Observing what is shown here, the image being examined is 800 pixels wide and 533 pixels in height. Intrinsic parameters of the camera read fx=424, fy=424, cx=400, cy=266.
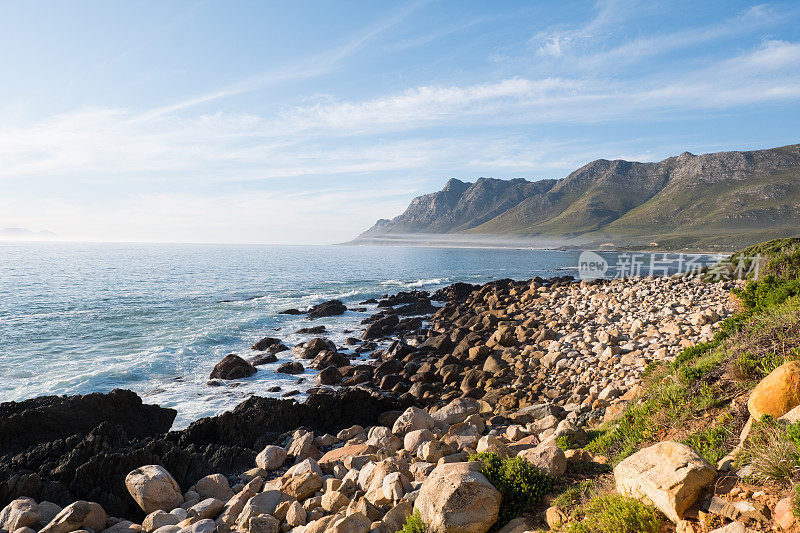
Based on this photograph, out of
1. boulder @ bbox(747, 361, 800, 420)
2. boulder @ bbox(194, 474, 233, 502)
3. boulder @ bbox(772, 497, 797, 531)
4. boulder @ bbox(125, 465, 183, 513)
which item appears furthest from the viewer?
boulder @ bbox(194, 474, 233, 502)

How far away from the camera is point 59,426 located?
12.8 metres

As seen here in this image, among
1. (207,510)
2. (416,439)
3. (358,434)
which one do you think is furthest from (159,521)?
(358,434)

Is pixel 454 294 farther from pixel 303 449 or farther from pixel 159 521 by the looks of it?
pixel 159 521

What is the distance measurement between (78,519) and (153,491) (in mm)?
1272

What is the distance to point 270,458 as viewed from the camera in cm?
1076

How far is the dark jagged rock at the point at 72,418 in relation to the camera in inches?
483

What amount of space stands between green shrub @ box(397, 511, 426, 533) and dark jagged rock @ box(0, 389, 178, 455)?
1118cm

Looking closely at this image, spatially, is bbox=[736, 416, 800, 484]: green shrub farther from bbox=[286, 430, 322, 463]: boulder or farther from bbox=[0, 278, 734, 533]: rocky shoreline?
bbox=[286, 430, 322, 463]: boulder

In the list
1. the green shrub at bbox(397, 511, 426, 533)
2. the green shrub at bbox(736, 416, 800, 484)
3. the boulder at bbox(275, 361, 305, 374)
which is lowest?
the boulder at bbox(275, 361, 305, 374)

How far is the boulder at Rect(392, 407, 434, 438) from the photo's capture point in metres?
11.2

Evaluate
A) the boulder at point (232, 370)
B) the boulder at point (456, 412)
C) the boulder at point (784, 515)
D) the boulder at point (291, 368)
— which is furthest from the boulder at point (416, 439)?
the boulder at point (232, 370)

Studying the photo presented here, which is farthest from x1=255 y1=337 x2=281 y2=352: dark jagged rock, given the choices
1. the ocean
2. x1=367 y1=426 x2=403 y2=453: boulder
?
x1=367 y1=426 x2=403 y2=453: boulder

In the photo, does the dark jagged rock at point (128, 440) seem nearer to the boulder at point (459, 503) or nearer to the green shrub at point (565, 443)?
the boulder at point (459, 503)

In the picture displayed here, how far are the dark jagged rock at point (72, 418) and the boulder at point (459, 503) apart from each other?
1152cm
